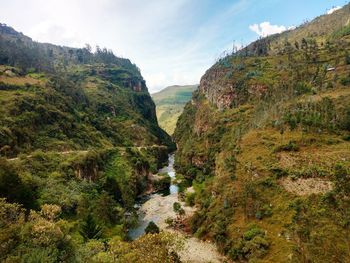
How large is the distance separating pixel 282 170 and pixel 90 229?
4876 centimetres

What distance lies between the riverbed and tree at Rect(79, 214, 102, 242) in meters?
15.9

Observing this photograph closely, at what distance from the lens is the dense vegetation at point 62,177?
36.2 m

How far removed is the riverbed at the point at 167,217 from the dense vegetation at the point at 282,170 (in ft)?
9.51

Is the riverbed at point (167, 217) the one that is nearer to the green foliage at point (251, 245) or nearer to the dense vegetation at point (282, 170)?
the dense vegetation at point (282, 170)

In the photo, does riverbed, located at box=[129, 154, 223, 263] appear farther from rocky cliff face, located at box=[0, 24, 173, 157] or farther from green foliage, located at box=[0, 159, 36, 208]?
rocky cliff face, located at box=[0, 24, 173, 157]

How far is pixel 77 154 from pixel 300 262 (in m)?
79.8

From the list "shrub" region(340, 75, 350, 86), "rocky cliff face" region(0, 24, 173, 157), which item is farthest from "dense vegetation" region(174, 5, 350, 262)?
"rocky cliff face" region(0, 24, 173, 157)

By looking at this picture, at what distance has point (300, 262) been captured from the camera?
45.2 metres

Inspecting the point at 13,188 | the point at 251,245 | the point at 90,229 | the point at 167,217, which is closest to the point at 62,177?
the point at 90,229

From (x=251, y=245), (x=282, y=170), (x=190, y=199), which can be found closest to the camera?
(x=251, y=245)

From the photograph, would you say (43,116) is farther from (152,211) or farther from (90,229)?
(90,229)

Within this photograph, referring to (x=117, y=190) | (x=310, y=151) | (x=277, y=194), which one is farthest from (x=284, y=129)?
(x=117, y=190)

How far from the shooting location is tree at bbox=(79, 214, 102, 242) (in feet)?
228

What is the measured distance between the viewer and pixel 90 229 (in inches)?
2830
